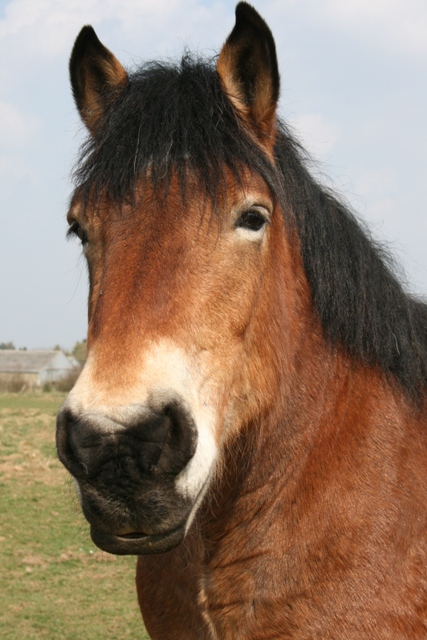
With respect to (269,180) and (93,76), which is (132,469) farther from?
(93,76)

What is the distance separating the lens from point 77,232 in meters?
3.50

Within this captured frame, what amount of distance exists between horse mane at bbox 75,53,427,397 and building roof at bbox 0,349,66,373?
78283 millimetres

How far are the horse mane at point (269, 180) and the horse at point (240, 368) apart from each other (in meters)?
0.01

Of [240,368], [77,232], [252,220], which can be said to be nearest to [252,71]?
[252,220]

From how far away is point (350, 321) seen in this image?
11.7 feet

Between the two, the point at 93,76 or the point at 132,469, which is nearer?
the point at 132,469

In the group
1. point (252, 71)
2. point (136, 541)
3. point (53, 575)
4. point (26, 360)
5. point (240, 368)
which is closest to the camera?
point (136, 541)

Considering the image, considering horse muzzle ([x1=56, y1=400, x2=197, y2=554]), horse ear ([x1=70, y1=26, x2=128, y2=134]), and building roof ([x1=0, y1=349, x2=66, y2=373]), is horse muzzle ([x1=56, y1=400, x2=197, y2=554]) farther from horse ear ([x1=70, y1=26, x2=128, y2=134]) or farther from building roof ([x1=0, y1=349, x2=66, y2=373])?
building roof ([x1=0, y1=349, x2=66, y2=373])

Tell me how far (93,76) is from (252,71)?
920 millimetres

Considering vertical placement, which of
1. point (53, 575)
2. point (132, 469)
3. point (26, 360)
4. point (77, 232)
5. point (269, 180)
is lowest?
point (26, 360)

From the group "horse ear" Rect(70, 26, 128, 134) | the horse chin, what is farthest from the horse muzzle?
"horse ear" Rect(70, 26, 128, 134)

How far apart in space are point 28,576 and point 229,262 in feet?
25.2

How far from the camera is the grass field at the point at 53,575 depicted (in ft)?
24.9

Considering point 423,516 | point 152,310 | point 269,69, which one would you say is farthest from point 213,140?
point 423,516
